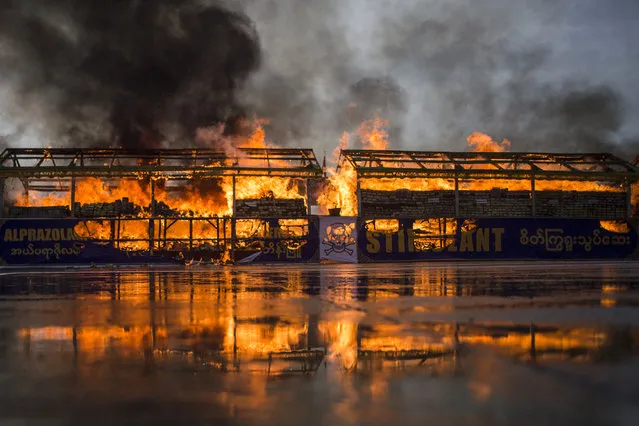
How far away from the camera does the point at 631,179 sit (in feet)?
128

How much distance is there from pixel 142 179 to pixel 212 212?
15.8 feet

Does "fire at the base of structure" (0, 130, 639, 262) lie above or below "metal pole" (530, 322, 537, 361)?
above

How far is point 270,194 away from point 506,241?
13.7m

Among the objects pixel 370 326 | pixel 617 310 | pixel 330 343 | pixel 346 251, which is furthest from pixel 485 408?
pixel 346 251

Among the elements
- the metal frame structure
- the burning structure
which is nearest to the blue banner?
the burning structure

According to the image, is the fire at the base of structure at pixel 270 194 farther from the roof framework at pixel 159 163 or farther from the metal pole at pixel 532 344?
the metal pole at pixel 532 344

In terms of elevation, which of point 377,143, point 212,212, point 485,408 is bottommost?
point 485,408

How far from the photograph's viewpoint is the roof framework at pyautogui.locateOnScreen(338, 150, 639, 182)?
37.3 meters

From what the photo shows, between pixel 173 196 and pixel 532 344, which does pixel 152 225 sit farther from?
pixel 532 344

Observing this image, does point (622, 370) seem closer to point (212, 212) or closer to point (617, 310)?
point (617, 310)

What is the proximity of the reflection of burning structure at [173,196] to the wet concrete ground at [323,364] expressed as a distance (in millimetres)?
24433

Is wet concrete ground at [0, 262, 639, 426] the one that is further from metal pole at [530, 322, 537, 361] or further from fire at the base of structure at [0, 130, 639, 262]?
fire at the base of structure at [0, 130, 639, 262]

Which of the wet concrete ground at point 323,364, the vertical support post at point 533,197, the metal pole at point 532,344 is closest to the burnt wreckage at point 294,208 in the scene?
the vertical support post at point 533,197

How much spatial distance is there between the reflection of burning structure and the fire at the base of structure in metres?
0.06
